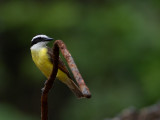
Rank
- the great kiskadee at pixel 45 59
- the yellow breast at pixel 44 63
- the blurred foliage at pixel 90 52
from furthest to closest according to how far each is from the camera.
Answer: the blurred foliage at pixel 90 52
the yellow breast at pixel 44 63
the great kiskadee at pixel 45 59

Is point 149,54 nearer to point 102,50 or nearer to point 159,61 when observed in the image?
point 159,61

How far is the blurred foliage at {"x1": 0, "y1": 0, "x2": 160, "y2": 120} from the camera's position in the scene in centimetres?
692

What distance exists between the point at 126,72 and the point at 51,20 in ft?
4.74

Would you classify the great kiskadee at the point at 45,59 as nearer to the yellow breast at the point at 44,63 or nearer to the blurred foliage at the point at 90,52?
the yellow breast at the point at 44,63

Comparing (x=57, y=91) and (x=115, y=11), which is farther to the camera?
(x=57, y=91)

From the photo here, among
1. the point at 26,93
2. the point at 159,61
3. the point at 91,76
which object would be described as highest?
the point at 159,61

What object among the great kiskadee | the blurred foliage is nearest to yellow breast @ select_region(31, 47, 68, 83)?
the great kiskadee

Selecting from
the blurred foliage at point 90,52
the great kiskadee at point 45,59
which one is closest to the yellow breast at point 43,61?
the great kiskadee at point 45,59

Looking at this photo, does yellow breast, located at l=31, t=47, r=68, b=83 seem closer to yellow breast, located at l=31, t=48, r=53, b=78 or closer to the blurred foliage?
yellow breast, located at l=31, t=48, r=53, b=78

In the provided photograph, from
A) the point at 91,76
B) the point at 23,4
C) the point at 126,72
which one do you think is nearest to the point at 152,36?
the point at 126,72

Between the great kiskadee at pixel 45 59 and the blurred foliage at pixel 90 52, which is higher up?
the great kiskadee at pixel 45 59

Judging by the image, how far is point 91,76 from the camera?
25.0 feet

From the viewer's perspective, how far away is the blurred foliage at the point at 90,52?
6.92m

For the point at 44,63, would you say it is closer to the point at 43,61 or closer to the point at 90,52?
the point at 43,61
